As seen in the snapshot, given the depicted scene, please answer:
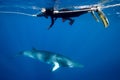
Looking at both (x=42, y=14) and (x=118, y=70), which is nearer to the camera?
(x=42, y=14)

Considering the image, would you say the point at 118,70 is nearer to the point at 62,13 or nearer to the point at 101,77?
the point at 101,77

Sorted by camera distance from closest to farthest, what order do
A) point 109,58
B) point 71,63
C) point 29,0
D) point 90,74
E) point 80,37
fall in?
point 71,63 → point 29,0 → point 90,74 → point 109,58 → point 80,37

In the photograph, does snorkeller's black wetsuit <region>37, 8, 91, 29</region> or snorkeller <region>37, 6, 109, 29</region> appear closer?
snorkeller <region>37, 6, 109, 29</region>

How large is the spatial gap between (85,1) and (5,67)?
1976 centimetres

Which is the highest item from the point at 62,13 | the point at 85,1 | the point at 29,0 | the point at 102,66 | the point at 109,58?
the point at 109,58

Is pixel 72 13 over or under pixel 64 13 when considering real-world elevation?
under

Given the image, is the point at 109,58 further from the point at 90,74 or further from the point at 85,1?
the point at 85,1

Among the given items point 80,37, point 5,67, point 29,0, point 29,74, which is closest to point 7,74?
point 5,67

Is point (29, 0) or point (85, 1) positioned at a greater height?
point (29, 0)

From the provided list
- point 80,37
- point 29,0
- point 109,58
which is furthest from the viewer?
point 80,37

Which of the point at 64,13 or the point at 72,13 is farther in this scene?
the point at 64,13

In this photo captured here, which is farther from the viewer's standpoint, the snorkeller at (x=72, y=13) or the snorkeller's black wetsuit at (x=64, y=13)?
the snorkeller's black wetsuit at (x=64, y=13)

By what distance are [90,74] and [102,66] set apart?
248cm

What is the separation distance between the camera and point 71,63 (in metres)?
16.1
